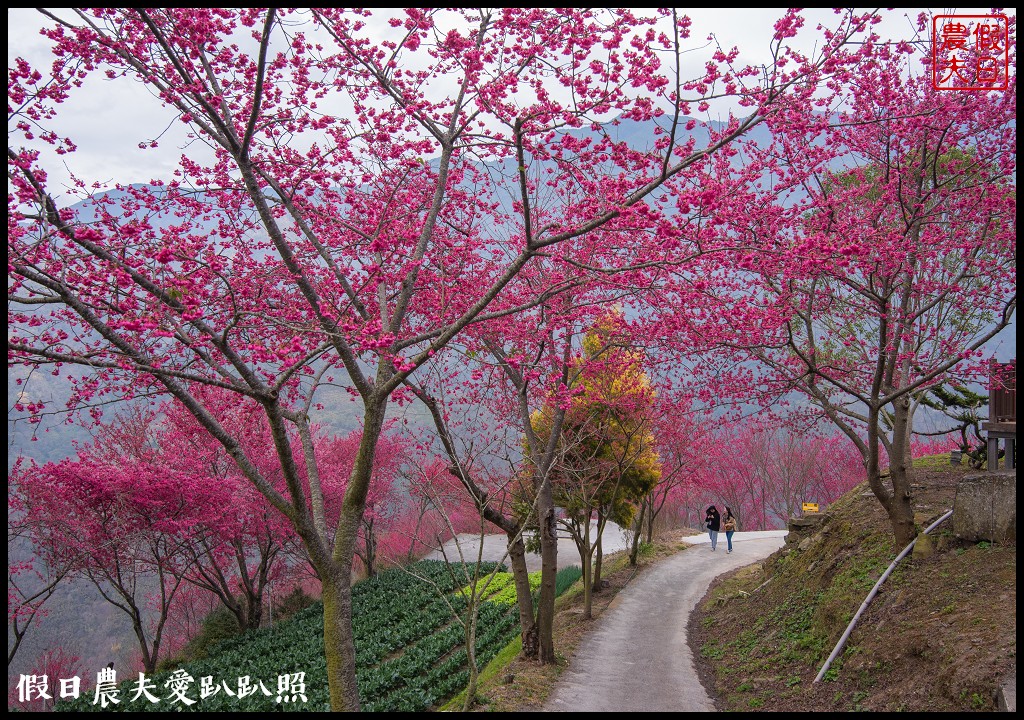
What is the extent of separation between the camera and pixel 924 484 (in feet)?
33.1

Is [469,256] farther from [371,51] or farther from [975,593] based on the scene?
[975,593]

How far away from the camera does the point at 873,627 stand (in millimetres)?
6801

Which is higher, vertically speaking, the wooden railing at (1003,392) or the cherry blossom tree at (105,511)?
the wooden railing at (1003,392)

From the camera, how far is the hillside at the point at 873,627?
5332 millimetres

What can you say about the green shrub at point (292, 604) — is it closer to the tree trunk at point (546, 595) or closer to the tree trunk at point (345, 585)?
the tree trunk at point (546, 595)

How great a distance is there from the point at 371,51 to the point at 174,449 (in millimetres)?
12102

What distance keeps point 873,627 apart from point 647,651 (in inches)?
160

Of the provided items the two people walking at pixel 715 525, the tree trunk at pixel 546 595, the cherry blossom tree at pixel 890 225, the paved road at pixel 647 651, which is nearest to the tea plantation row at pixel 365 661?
the tree trunk at pixel 546 595

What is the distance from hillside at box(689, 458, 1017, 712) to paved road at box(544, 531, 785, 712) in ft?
1.27

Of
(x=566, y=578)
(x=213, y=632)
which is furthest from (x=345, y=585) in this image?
(x=213, y=632)

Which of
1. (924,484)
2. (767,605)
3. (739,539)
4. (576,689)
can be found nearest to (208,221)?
(576,689)

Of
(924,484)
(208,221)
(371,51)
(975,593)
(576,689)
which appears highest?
(371,51)

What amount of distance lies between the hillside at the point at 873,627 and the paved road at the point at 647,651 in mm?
387

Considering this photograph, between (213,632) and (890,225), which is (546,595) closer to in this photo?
(890,225)
